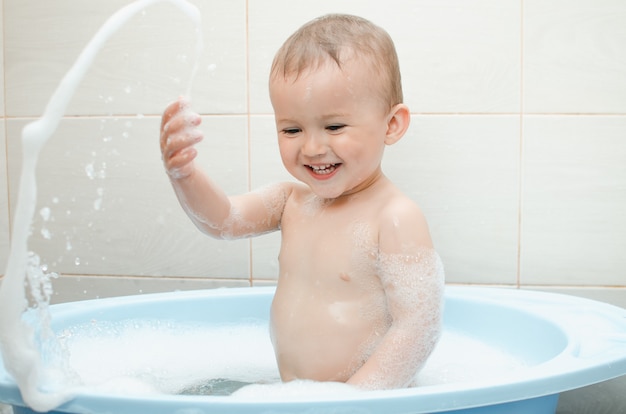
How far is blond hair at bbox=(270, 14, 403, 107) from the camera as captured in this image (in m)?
0.97

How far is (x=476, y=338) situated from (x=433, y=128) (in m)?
0.49

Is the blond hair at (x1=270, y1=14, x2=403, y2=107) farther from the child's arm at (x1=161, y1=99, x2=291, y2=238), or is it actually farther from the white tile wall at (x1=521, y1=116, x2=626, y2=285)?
the white tile wall at (x1=521, y1=116, x2=626, y2=285)

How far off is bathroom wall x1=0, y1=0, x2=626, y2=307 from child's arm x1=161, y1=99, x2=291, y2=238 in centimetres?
44

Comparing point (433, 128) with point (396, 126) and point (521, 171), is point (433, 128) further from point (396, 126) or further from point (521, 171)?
point (396, 126)

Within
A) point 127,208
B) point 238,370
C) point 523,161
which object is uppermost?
point 523,161

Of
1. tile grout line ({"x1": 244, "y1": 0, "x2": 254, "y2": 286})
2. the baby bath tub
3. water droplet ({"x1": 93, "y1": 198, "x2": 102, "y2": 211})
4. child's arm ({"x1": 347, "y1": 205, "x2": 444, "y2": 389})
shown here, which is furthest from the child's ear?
water droplet ({"x1": 93, "y1": 198, "x2": 102, "y2": 211})

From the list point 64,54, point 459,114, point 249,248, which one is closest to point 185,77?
point 64,54

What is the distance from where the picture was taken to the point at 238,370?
1.19m

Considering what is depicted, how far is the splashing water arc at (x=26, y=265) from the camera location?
0.69m

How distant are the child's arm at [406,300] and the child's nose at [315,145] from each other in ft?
0.45

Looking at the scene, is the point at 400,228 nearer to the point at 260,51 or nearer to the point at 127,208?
the point at 260,51

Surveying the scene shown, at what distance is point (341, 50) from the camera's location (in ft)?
3.18

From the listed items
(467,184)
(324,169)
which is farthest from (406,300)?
(467,184)

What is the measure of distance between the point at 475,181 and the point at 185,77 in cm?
71
